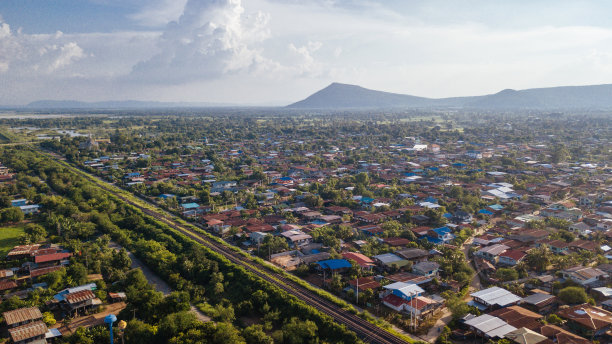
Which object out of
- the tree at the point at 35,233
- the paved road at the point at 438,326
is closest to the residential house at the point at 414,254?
the paved road at the point at 438,326

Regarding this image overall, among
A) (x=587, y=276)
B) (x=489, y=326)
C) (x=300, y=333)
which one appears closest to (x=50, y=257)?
(x=300, y=333)

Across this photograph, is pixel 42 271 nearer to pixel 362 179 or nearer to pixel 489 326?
pixel 489 326

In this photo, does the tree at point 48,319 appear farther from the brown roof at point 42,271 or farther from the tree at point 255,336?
the tree at point 255,336

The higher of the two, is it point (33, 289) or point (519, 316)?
point (33, 289)

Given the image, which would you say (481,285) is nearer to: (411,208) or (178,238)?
(411,208)

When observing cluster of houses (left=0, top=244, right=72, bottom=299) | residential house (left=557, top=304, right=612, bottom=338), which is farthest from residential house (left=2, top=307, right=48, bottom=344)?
residential house (left=557, top=304, right=612, bottom=338)

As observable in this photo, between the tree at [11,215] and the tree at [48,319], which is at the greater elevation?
the tree at [11,215]
